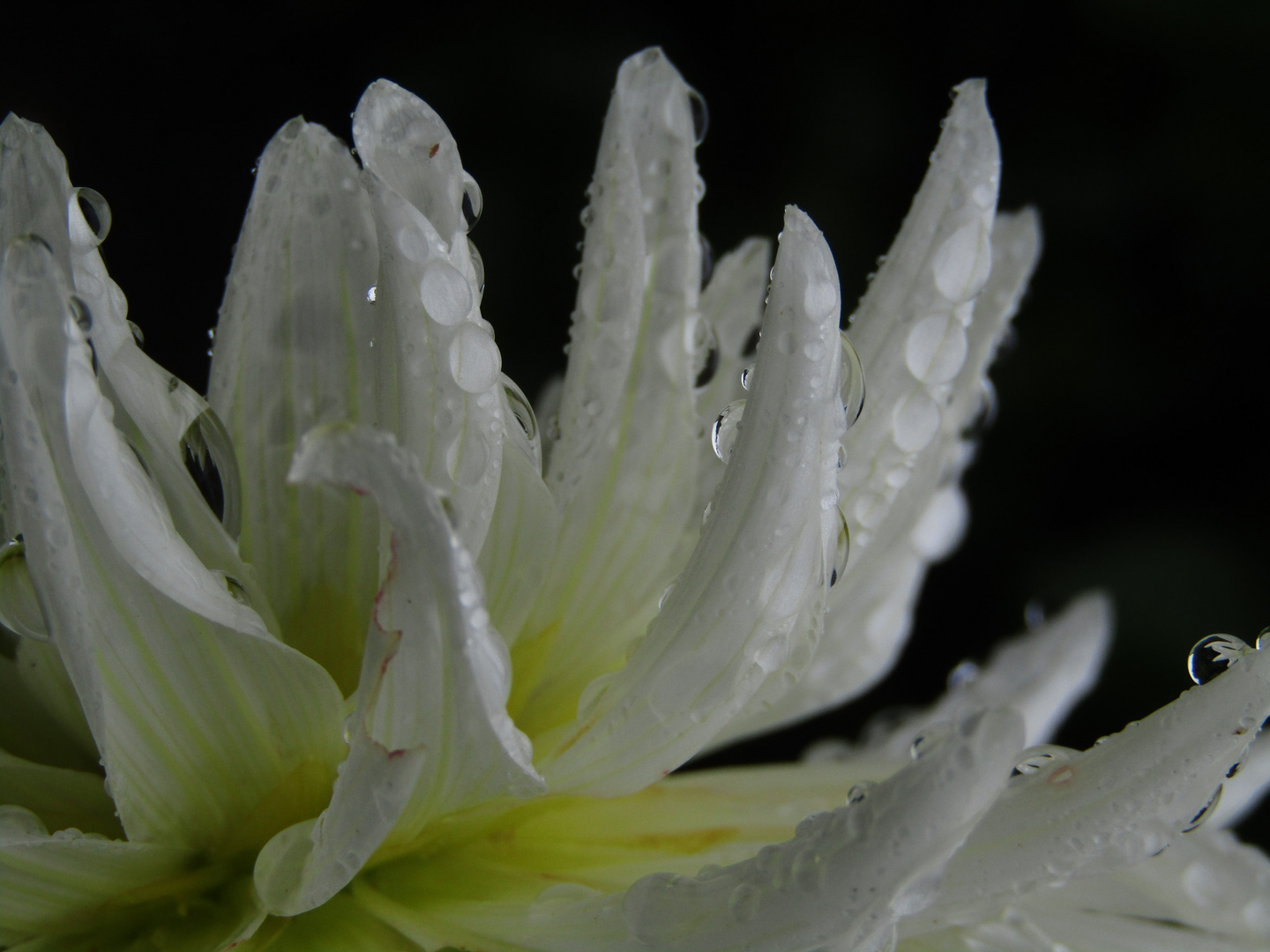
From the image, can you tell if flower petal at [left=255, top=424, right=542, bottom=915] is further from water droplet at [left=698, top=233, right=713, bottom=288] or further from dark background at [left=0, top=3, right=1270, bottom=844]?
dark background at [left=0, top=3, right=1270, bottom=844]

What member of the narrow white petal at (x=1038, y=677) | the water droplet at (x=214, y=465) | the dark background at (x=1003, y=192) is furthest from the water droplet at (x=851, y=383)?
the dark background at (x=1003, y=192)

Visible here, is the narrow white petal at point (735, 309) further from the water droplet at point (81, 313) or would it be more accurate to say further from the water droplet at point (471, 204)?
the water droplet at point (81, 313)

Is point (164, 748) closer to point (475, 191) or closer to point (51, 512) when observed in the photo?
point (51, 512)

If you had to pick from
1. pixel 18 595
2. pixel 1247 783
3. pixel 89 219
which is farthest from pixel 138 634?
pixel 1247 783

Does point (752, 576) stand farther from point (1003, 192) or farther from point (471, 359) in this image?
point (1003, 192)

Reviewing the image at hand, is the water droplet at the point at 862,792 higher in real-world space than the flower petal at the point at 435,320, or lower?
lower
